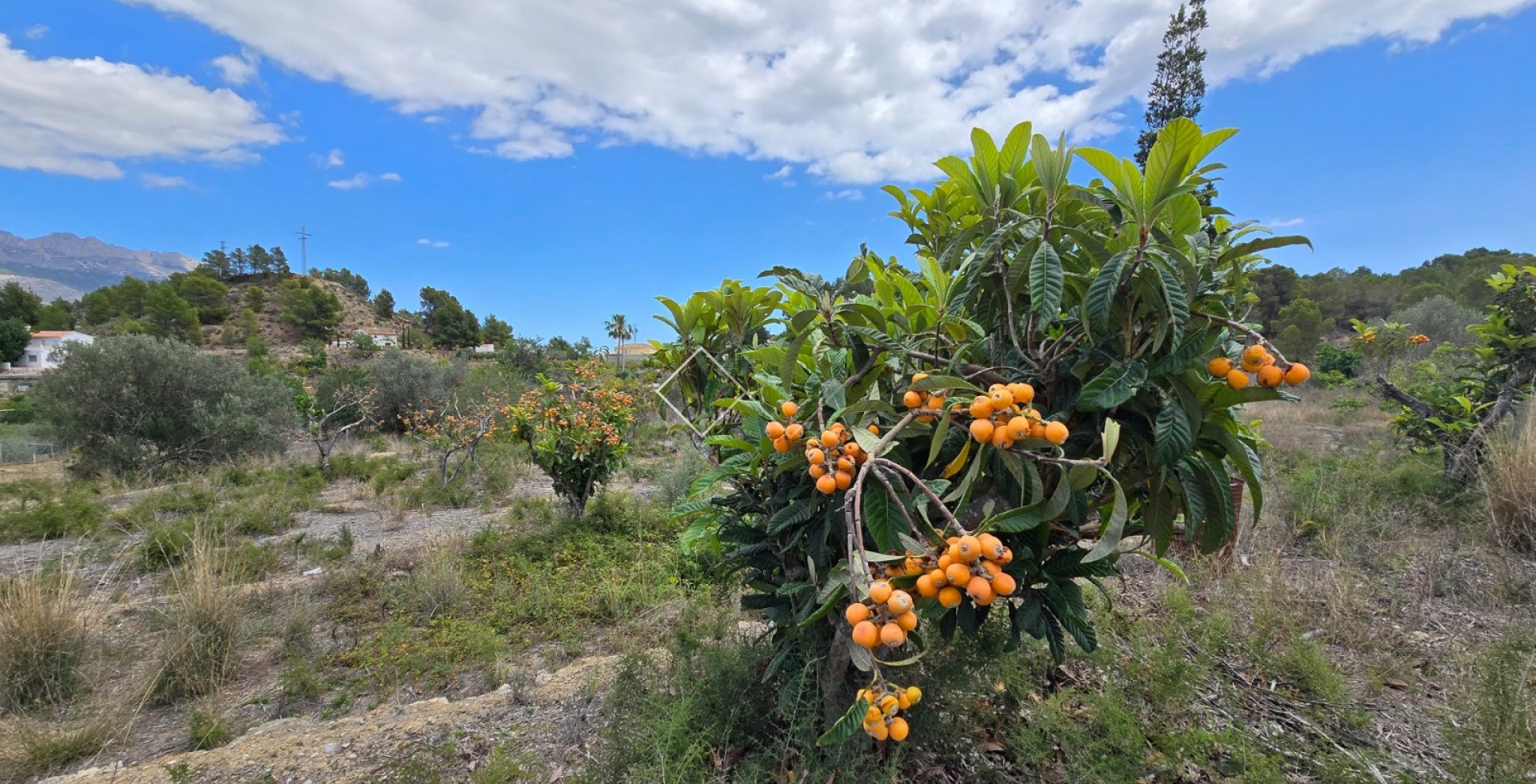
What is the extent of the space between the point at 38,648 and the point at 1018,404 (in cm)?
496

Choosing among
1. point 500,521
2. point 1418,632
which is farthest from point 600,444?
point 1418,632

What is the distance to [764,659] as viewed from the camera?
1910 millimetres

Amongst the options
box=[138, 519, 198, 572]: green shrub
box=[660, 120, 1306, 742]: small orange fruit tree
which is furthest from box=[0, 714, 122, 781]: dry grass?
box=[660, 120, 1306, 742]: small orange fruit tree

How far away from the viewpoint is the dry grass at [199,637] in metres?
3.12

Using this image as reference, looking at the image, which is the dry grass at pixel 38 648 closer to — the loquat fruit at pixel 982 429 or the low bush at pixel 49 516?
the low bush at pixel 49 516

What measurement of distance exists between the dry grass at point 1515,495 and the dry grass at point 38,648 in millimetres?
8367

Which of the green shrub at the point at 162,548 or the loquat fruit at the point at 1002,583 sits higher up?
the loquat fruit at the point at 1002,583

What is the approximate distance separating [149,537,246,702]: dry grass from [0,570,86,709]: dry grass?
0.37m

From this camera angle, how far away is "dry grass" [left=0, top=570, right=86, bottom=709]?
119 inches

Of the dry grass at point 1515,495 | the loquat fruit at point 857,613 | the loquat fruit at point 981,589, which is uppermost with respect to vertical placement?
the loquat fruit at point 981,589

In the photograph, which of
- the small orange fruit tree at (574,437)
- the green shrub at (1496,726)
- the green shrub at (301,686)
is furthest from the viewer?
the small orange fruit tree at (574,437)

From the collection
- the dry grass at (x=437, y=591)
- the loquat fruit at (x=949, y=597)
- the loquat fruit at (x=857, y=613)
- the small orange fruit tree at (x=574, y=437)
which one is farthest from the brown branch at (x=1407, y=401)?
the dry grass at (x=437, y=591)

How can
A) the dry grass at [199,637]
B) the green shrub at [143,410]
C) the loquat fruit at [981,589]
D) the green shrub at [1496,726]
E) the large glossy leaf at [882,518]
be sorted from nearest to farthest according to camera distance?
the loquat fruit at [981,589], the large glossy leaf at [882,518], the green shrub at [1496,726], the dry grass at [199,637], the green shrub at [143,410]

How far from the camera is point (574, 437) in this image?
234 inches
